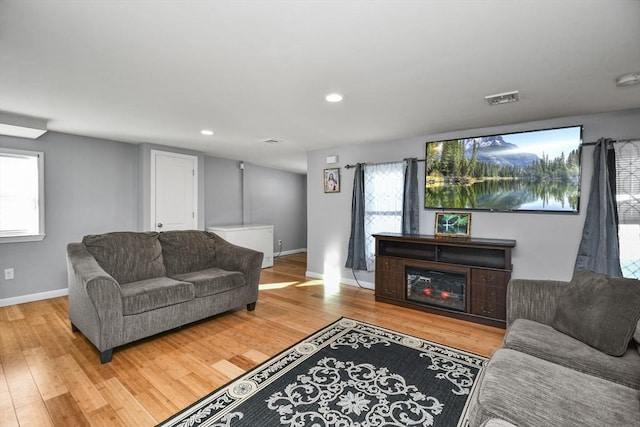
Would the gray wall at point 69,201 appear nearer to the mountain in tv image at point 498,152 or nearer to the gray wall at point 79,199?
the gray wall at point 79,199

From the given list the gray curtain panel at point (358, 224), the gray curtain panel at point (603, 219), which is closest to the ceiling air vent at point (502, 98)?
the gray curtain panel at point (603, 219)

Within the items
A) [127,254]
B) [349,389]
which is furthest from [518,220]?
[127,254]

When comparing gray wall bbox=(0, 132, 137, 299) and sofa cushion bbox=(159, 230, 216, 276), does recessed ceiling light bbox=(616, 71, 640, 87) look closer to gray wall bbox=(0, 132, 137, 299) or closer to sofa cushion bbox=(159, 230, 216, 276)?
sofa cushion bbox=(159, 230, 216, 276)

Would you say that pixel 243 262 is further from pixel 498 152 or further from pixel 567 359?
pixel 498 152

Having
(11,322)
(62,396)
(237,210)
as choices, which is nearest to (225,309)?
(62,396)

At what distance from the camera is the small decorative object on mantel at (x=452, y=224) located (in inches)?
144

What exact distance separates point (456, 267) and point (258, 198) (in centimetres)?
471

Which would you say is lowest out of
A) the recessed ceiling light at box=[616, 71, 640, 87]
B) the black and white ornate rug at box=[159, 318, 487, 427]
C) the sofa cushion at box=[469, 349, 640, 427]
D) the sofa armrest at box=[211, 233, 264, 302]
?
the black and white ornate rug at box=[159, 318, 487, 427]

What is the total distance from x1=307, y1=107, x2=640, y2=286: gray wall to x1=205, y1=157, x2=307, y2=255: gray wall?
2232mm

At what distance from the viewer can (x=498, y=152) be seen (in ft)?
11.3

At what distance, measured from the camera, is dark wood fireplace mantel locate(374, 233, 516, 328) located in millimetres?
3090

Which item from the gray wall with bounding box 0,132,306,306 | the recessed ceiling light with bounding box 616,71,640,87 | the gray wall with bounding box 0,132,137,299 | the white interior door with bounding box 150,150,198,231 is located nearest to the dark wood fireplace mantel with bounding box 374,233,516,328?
the recessed ceiling light with bounding box 616,71,640,87

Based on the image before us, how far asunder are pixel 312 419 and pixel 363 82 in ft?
7.62

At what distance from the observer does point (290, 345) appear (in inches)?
103
